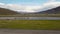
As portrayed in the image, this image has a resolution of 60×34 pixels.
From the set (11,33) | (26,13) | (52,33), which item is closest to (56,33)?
(52,33)

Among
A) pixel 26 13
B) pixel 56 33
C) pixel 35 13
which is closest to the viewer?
pixel 56 33

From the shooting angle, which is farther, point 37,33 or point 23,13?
point 23,13

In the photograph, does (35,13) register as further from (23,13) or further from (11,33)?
(11,33)

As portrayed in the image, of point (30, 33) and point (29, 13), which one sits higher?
point (29, 13)

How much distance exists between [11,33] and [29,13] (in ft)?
64.9

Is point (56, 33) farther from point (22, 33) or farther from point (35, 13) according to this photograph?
point (35, 13)

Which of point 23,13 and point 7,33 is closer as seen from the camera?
point 7,33

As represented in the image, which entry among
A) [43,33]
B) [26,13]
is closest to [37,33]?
[43,33]

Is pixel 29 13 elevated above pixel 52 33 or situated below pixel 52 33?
above

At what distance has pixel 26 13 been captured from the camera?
28609 mm

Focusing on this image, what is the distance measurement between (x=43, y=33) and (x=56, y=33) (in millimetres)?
780

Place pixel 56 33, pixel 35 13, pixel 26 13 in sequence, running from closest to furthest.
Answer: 1. pixel 56 33
2. pixel 26 13
3. pixel 35 13

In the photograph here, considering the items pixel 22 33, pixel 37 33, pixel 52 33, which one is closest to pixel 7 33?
pixel 22 33

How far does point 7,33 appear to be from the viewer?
9617mm
